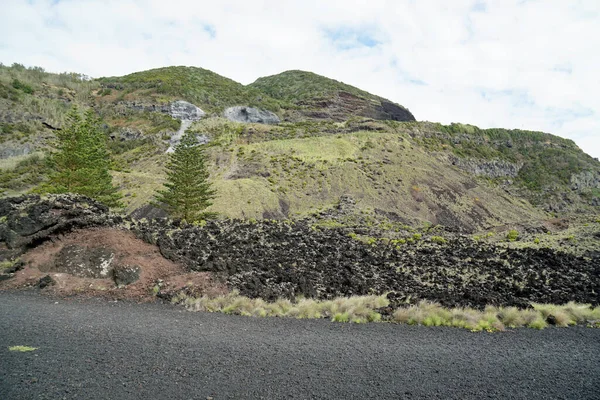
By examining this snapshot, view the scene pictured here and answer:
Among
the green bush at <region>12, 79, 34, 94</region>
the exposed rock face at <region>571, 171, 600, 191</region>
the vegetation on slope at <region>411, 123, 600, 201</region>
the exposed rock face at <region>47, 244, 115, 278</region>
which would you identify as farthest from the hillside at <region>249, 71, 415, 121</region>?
the exposed rock face at <region>47, 244, 115, 278</region>

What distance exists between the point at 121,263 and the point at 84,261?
1421mm

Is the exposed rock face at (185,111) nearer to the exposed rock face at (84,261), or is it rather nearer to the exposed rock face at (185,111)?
the exposed rock face at (185,111)

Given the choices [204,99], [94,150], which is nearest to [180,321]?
[94,150]

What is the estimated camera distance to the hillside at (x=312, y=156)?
43.0 meters

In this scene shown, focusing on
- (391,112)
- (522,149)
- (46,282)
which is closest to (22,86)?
(46,282)

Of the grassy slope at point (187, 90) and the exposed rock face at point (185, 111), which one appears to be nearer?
the exposed rock face at point (185, 111)

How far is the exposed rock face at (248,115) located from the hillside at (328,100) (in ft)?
45.6

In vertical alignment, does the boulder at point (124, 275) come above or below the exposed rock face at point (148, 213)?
below

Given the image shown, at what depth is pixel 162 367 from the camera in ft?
22.5

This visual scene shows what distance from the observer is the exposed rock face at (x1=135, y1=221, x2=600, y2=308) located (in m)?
13.9

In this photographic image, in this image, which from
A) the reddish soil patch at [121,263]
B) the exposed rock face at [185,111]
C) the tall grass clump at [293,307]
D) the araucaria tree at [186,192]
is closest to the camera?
the tall grass clump at [293,307]

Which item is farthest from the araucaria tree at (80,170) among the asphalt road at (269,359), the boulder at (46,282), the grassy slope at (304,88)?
the grassy slope at (304,88)

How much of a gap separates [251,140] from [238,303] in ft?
182

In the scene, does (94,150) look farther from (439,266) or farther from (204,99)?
(204,99)
